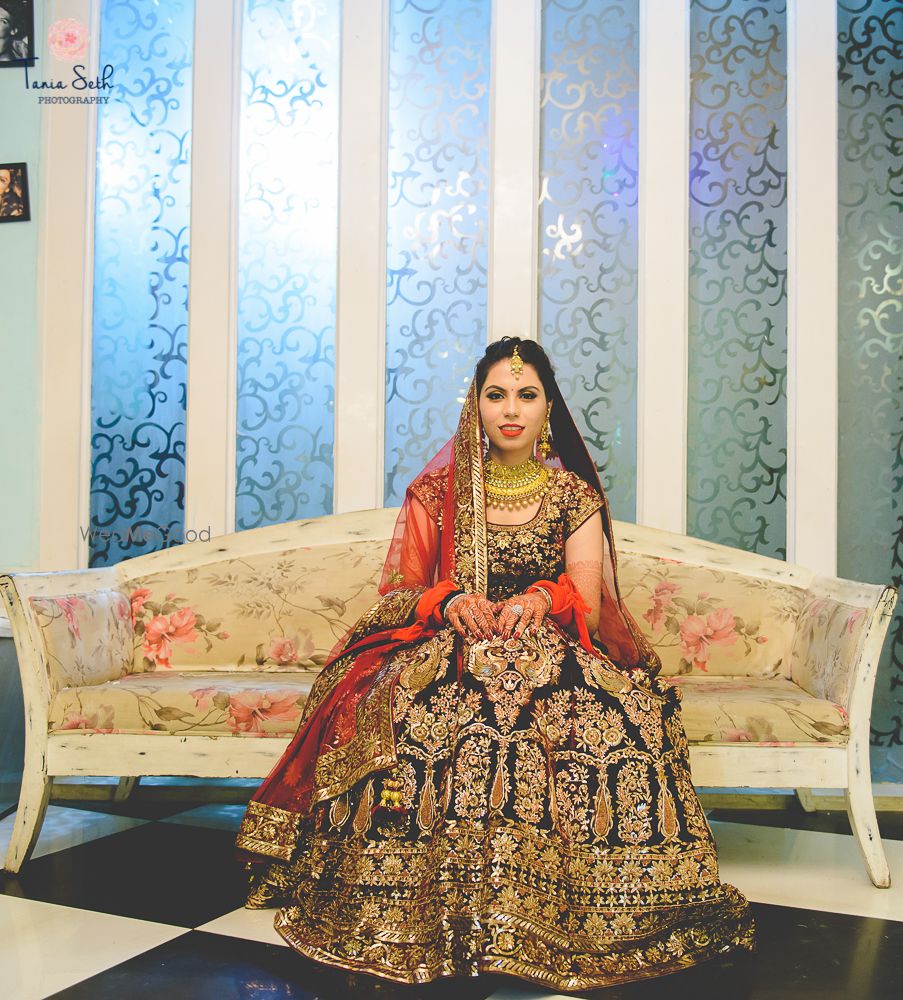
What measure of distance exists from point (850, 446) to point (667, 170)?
112cm

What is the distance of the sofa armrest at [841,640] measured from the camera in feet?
7.84

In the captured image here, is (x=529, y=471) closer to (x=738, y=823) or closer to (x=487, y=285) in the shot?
(x=487, y=285)

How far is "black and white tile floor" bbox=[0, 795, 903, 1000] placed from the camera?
65.2 inches

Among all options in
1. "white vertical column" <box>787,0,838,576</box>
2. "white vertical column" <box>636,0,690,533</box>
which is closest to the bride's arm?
"white vertical column" <box>636,0,690,533</box>

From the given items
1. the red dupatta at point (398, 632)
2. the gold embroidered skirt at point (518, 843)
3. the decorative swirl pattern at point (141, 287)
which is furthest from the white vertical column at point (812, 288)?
the decorative swirl pattern at point (141, 287)

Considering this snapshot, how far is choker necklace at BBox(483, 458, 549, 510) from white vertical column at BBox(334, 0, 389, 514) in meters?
1.00

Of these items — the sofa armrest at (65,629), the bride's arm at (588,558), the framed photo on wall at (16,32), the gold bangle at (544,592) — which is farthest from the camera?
the framed photo on wall at (16,32)

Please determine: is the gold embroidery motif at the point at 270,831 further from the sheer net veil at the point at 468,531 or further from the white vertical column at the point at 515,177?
the white vertical column at the point at 515,177

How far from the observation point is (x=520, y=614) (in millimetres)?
2025

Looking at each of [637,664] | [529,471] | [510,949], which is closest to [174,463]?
[529,471]

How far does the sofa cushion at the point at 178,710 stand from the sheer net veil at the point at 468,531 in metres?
0.42

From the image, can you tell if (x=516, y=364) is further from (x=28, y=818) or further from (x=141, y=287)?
(x=141, y=287)

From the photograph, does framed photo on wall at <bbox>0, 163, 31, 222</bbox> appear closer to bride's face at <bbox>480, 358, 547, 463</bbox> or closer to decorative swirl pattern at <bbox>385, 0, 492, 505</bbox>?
decorative swirl pattern at <bbox>385, 0, 492, 505</bbox>

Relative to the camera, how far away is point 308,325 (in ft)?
11.3
